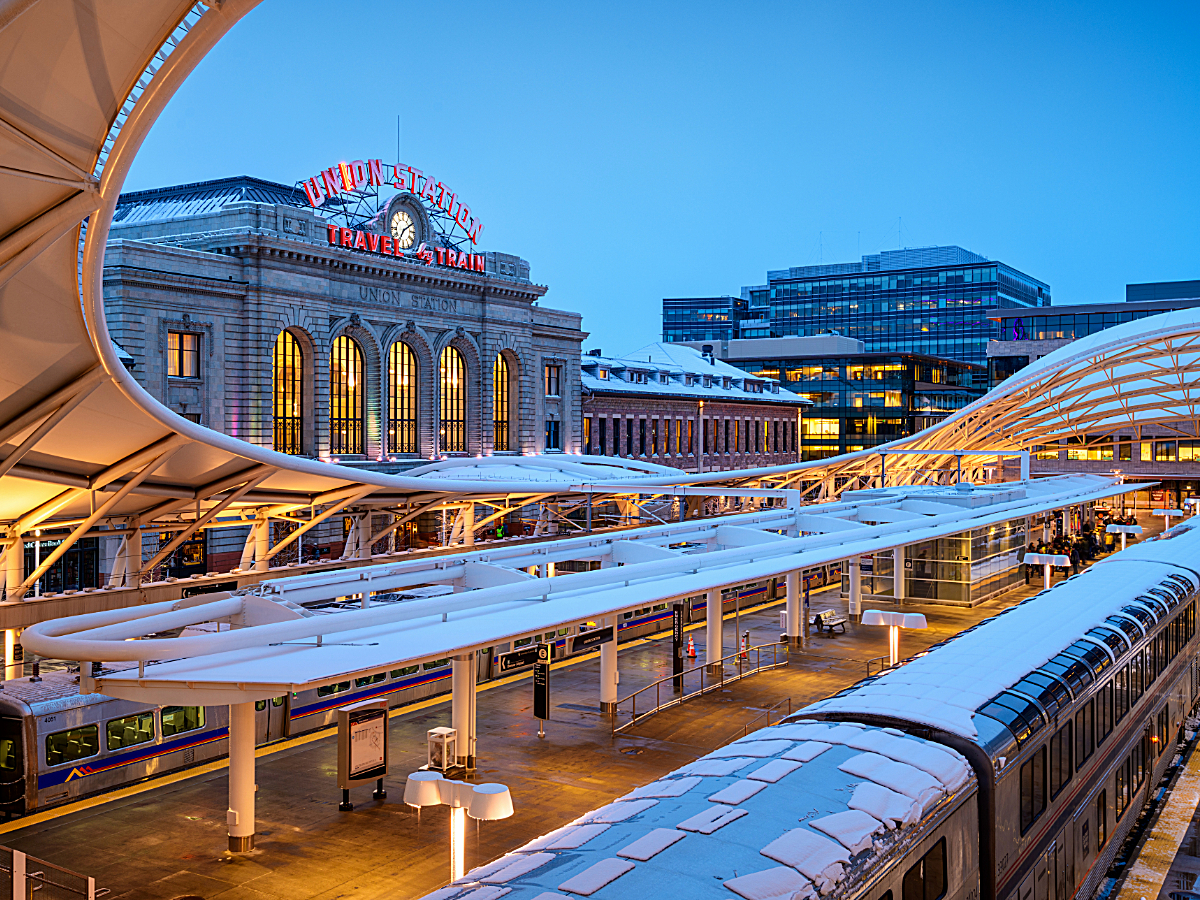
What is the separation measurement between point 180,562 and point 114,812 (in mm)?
29468

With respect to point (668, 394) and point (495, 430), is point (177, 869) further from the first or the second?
point (668, 394)

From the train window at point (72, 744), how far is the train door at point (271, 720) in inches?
148

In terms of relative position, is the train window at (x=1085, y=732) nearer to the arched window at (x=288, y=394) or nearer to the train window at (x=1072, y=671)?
the train window at (x=1072, y=671)

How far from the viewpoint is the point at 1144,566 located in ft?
79.3

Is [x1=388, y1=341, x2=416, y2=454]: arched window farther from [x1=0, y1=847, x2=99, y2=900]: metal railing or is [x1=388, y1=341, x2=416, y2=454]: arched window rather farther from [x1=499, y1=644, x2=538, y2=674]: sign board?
[x1=0, y1=847, x2=99, y2=900]: metal railing

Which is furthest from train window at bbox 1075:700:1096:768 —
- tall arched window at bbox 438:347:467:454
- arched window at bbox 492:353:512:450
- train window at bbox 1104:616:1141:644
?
arched window at bbox 492:353:512:450

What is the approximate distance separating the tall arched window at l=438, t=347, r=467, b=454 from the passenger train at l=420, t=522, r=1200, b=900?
46.5 m

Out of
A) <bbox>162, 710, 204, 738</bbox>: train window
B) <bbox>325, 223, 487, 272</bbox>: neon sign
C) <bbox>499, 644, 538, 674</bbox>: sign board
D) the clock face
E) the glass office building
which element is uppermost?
the glass office building

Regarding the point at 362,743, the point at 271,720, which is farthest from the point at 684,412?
the point at 362,743

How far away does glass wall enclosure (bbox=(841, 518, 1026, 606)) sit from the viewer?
42844 mm

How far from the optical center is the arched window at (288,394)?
2084 inches

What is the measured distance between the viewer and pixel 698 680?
31188 mm

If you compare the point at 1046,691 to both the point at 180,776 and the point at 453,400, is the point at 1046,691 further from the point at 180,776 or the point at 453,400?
the point at 453,400

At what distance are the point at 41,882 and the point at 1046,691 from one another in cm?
1343
